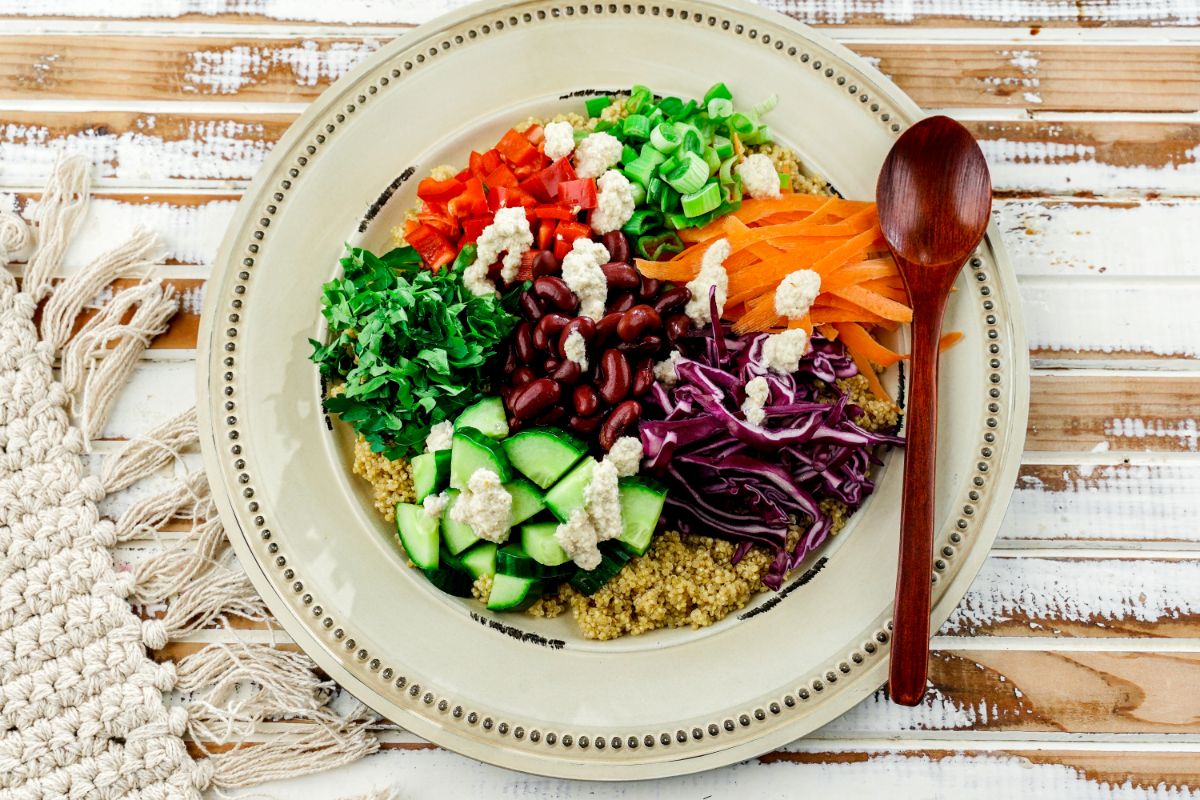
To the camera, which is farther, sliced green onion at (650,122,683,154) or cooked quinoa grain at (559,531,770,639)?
sliced green onion at (650,122,683,154)

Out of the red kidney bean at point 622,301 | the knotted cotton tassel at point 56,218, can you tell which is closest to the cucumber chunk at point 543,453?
the red kidney bean at point 622,301

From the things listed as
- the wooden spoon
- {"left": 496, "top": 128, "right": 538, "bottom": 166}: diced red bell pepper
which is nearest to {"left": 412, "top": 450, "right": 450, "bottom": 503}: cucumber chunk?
{"left": 496, "top": 128, "right": 538, "bottom": 166}: diced red bell pepper

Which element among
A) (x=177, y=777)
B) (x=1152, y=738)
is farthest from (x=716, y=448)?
(x=177, y=777)

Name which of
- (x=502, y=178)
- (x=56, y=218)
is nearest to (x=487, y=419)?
(x=502, y=178)

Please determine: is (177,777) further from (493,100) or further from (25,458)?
(493,100)

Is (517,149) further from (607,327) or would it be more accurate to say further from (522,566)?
(522,566)

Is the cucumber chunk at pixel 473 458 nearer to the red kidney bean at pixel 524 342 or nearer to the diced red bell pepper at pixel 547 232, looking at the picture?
the red kidney bean at pixel 524 342

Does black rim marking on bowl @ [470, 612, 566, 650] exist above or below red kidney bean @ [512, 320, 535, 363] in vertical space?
below

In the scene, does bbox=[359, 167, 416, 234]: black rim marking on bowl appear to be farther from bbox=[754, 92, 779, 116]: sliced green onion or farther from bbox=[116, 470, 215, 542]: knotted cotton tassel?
bbox=[754, 92, 779, 116]: sliced green onion
